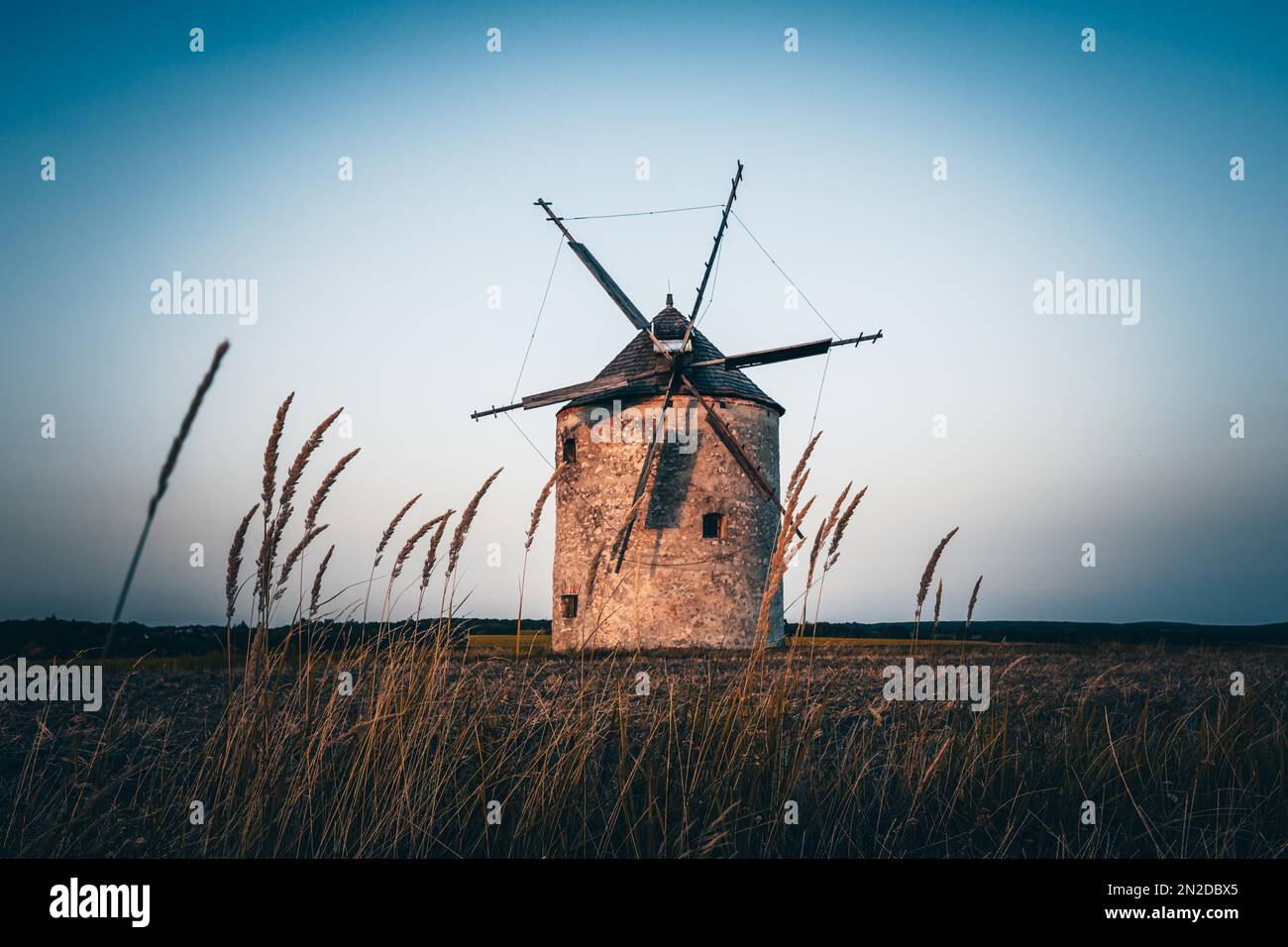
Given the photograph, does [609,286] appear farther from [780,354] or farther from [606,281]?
[780,354]

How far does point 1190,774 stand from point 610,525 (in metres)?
12.6

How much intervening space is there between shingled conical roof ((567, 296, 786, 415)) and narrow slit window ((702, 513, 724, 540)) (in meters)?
2.46

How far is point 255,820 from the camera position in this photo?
232 cm

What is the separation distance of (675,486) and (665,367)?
2473 mm

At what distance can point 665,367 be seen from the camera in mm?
15992

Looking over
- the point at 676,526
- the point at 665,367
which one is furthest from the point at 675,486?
the point at 665,367

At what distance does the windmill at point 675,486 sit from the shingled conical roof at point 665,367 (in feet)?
0.11

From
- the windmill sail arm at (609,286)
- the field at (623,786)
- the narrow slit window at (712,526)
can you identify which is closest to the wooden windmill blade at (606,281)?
the windmill sail arm at (609,286)

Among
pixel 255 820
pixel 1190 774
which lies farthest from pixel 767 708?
pixel 1190 774

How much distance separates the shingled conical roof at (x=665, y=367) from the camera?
52.6ft

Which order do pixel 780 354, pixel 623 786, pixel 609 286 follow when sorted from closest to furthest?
pixel 623 786, pixel 780 354, pixel 609 286

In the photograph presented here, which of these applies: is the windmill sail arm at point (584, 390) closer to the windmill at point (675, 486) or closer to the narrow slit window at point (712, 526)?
the windmill at point (675, 486)
